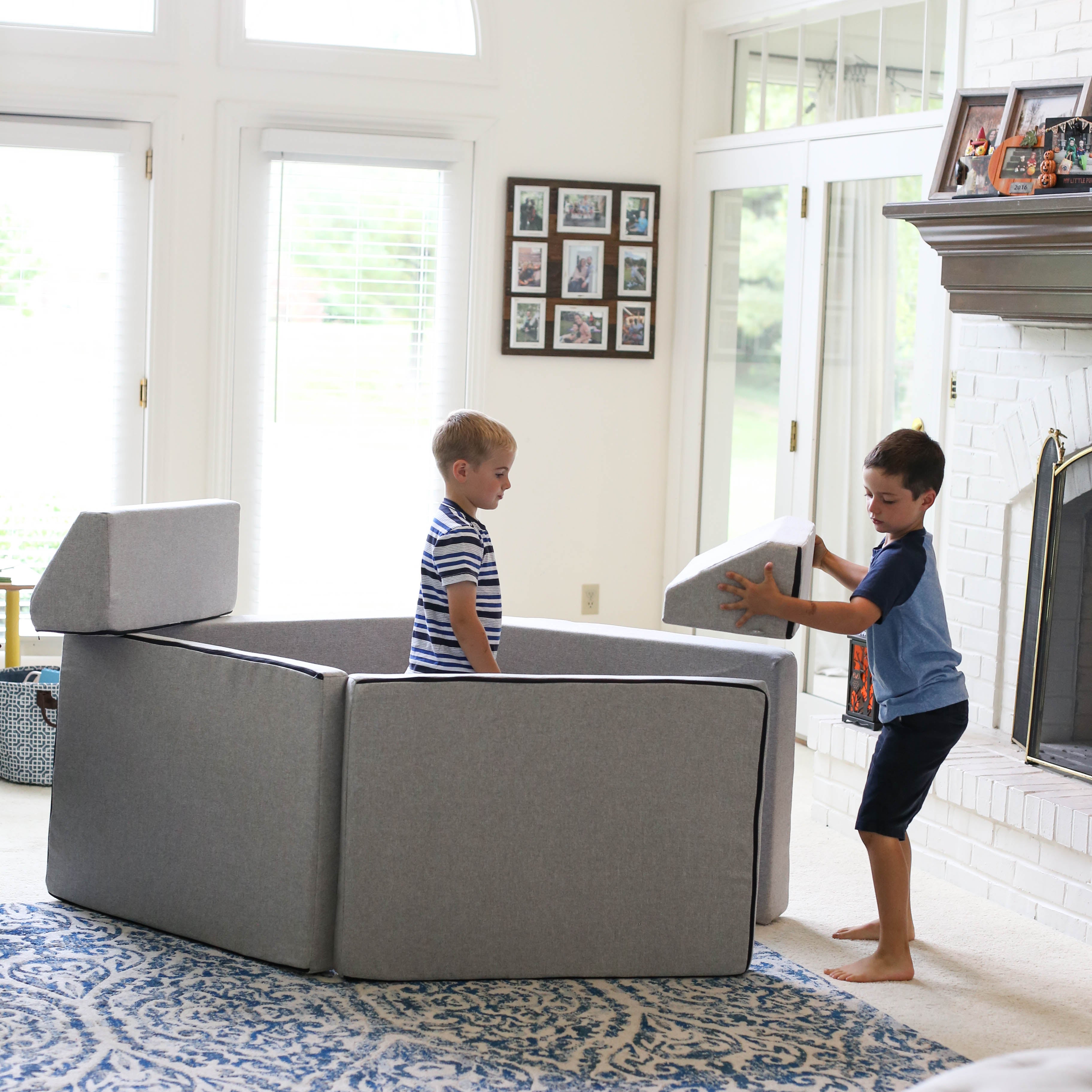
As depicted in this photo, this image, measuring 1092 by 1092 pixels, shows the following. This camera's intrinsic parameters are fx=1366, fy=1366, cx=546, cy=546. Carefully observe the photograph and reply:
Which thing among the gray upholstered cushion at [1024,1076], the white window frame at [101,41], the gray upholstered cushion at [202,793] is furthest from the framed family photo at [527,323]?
the gray upholstered cushion at [1024,1076]

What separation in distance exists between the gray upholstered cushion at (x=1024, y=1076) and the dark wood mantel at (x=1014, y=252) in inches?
84.7

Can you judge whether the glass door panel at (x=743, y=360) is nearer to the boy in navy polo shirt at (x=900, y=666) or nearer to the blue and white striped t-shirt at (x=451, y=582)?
the boy in navy polo shirt at (x=900, y=666)

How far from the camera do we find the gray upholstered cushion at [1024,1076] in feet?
4.58

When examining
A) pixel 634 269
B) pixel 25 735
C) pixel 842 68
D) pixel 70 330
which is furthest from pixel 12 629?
pixel 842 68

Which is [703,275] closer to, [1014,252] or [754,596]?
[1014,252]

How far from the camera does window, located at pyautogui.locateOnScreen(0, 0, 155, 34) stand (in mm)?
4457

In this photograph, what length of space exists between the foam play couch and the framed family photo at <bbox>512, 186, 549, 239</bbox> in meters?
2.45

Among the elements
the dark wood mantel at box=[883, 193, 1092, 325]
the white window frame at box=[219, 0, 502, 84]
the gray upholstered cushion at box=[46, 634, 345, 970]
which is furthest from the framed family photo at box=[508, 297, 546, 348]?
the gray upholstered cushion at box=[46, 634, 345, 970]

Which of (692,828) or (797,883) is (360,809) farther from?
(797,883)

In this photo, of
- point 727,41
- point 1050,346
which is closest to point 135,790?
point 1050,346

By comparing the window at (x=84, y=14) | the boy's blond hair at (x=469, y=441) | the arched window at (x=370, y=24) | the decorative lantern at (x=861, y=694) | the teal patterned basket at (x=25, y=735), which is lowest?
the teal patterned basket at (x=25, y=735)

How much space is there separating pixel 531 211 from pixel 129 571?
258cm

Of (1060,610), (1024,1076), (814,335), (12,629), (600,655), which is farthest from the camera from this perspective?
(814,335)

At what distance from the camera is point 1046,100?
11.2 feet
